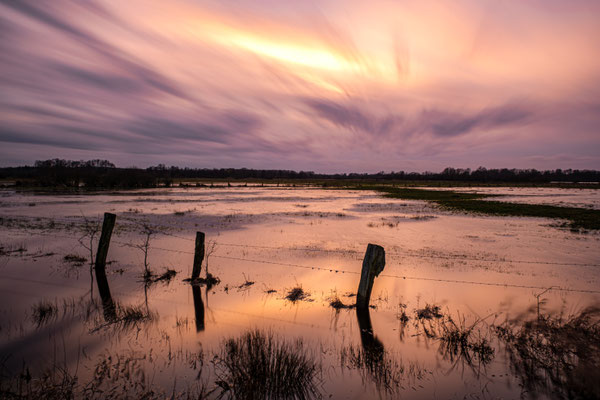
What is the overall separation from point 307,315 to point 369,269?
210 cm

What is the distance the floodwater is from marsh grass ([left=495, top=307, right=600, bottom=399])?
0.04m

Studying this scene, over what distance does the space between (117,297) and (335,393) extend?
7.38 metres

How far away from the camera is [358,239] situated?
1950 centimetres

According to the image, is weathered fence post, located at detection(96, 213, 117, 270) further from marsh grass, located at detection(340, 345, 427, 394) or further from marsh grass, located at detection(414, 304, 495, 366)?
marsh grass, located at detection(414, 304, 495, 366)

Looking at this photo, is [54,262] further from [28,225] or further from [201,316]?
[28,225]

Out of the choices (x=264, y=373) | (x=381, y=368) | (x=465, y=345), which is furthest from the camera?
(x=465, y=345)

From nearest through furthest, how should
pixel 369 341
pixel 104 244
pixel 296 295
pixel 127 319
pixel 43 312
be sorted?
pixel 369 341 < pixel 127 319 < pixel 43 312 < pixel 296 295 < pixel 104 244

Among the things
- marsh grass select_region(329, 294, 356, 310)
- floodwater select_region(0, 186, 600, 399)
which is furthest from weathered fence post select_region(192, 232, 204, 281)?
marsh grass select_region(329, 294, 356, 310)

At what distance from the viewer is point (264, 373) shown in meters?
5.40

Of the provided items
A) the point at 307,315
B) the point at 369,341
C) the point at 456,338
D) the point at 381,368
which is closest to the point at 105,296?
the point at 307,315

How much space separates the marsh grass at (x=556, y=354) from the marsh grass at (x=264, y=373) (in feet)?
12.3

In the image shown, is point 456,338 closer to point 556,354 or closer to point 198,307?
point 556,354

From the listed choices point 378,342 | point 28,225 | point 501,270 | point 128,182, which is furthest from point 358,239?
point 128,182

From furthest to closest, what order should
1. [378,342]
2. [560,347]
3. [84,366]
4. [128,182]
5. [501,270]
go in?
[128,182] < [501,270] < [378,342] < [560,347] < [84,366]
